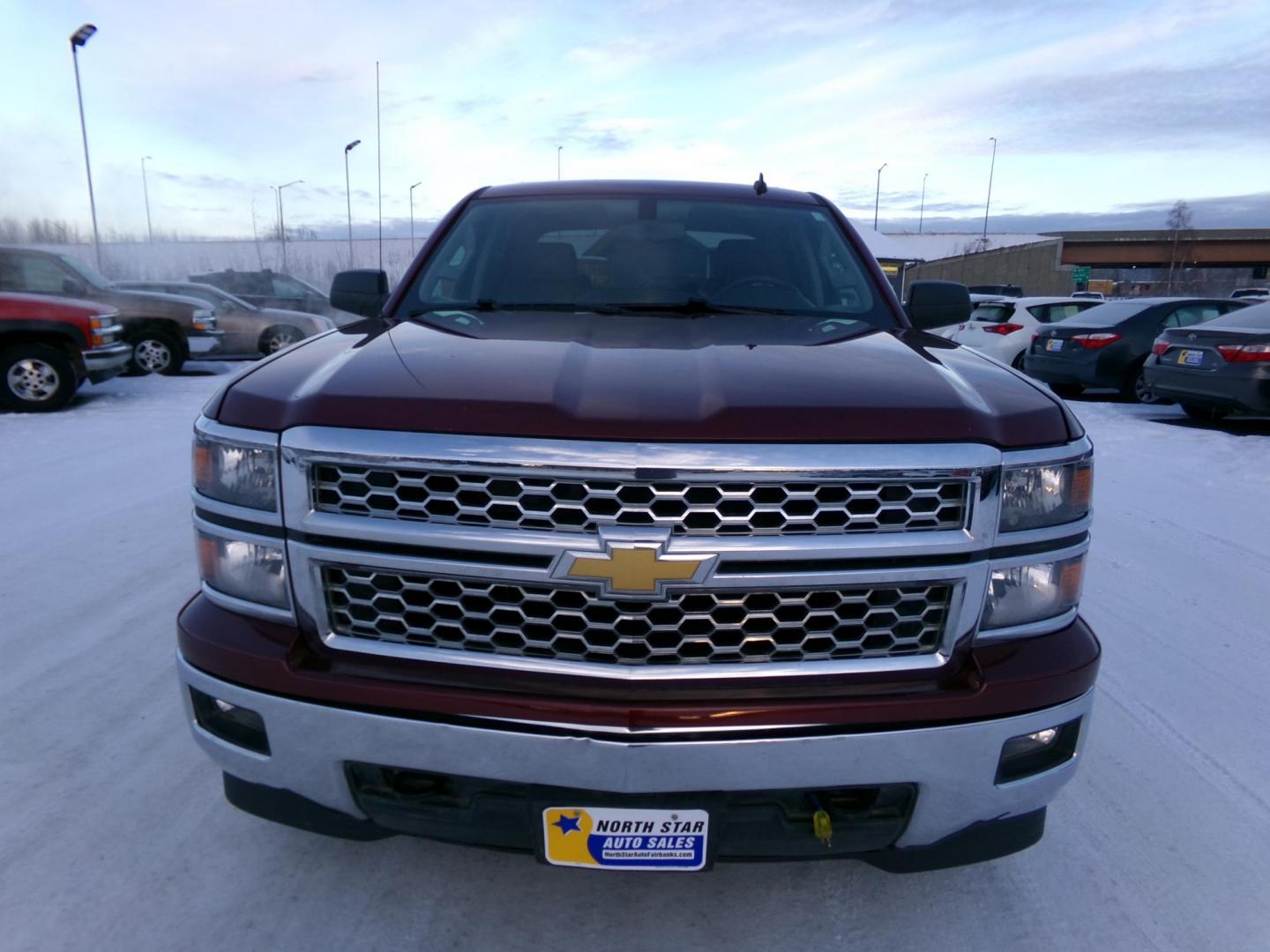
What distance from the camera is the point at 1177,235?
7231 cm

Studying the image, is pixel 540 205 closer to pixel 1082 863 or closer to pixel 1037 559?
pixel 1037 559

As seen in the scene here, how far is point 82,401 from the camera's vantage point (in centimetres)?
1045

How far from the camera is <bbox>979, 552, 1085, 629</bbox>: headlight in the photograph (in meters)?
1.89

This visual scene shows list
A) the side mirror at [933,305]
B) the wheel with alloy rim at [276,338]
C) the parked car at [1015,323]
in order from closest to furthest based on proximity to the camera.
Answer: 1. the side mirror at [933,305]
2. the parked car at [1015,323]
3. the wheel with alloy rim at [276,338]

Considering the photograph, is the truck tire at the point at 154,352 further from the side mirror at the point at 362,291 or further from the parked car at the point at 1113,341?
the parked car at the point at 1113,341

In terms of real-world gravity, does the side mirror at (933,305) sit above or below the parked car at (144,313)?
above

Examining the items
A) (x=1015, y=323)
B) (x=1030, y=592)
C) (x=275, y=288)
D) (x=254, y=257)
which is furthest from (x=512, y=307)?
(x=254, y=257)

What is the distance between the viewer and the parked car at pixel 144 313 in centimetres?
1140

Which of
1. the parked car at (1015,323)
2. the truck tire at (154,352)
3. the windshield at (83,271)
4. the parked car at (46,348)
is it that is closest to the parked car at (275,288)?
the truck tire at (154,352)

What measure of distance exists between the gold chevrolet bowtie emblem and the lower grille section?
0.05 meters

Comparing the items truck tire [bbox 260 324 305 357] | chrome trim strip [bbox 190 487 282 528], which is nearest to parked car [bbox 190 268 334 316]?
truck tire [bbox 260 324 305 357]

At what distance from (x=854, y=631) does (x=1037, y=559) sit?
42 cm

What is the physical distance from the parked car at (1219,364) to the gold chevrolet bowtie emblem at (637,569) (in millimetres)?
9263

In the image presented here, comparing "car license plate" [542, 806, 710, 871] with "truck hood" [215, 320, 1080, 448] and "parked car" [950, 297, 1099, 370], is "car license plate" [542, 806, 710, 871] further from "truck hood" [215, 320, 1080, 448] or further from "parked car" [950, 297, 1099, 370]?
"parked car" [950, 297, 1099, 370]
